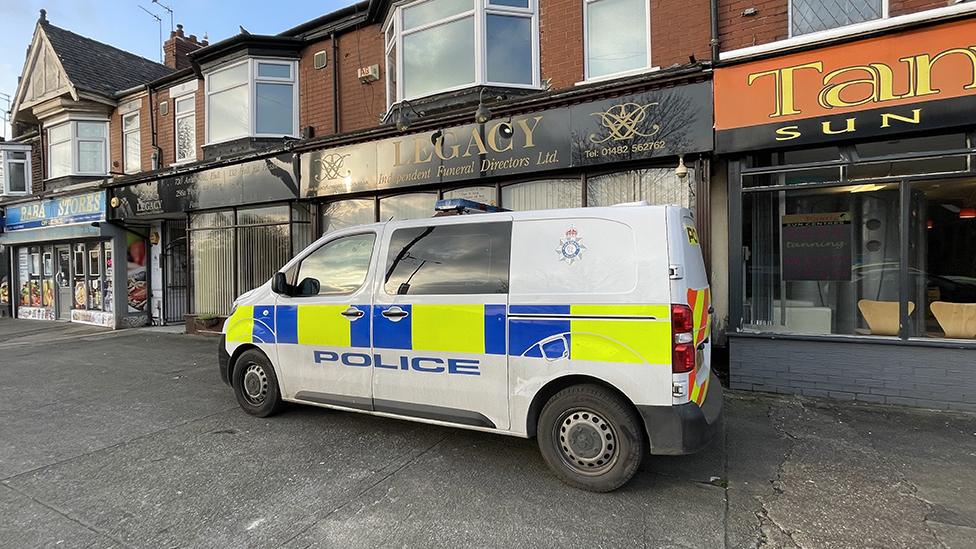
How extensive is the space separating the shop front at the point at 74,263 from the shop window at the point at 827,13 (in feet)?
50.0

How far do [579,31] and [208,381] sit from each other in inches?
287

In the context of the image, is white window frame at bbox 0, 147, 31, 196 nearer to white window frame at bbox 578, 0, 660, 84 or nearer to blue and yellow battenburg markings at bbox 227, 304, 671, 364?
blue and yellow battenburg markings at bbox 227, 304, 671, 364

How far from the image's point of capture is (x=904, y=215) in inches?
212

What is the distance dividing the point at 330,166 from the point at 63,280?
11.5 meters

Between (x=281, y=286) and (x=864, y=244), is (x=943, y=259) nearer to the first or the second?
(x=864, y=244)

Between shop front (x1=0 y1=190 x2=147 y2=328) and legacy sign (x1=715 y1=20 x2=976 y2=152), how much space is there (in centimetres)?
1430

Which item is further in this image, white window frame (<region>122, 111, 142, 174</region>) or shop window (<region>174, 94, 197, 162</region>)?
white window frame (<region>122, 111, 142, 174</region>)

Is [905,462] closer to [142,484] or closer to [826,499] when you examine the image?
[826,499]

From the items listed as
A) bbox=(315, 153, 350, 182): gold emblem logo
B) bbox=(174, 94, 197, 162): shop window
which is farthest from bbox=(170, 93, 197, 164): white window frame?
bbox=(315, 153, 350, 182): gold emblem logo

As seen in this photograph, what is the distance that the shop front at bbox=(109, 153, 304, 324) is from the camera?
9930 mm

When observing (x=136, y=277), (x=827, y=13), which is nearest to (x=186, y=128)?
(x=136, y=277)

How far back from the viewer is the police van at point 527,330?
326cm

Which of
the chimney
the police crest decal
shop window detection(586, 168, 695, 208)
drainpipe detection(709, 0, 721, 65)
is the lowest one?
the police crest decal

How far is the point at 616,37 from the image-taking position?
23.8ft
